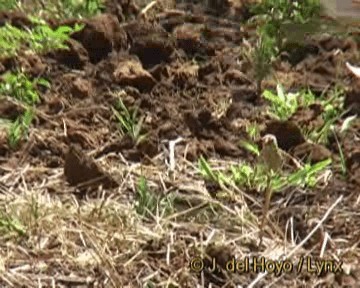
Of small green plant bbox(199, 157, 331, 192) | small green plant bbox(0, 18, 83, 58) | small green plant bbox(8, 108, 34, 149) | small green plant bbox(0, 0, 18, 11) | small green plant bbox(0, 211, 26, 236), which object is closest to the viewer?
small green plant bbox(0, 211, 26, 236)

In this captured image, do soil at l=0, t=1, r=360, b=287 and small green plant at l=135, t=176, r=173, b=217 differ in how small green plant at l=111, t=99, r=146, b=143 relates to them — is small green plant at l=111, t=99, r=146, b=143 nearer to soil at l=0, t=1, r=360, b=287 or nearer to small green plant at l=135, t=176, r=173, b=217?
soil at l=0, t=1, r=360, b=287

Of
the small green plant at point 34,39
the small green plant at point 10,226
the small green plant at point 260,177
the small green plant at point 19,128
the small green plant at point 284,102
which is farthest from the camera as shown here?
the small green plant at point 34,39

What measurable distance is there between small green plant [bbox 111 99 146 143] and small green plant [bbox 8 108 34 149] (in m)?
0.24

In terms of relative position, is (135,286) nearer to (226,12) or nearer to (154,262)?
(154,262)

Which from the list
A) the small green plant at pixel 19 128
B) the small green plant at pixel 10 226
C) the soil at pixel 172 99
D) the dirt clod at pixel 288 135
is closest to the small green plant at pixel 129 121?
the soil at pixel 172 99

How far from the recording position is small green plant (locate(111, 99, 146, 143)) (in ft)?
7.91

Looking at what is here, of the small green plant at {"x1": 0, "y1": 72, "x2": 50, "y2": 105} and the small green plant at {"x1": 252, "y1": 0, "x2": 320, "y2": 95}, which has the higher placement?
the small green plant at {"x1": 252, "y1": 0, "x2": 320, "y2": 95}

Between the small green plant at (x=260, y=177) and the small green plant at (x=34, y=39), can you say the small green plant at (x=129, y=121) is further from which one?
the small green plant at (x=34, y=39)

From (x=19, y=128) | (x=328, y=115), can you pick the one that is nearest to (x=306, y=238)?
(x=328, y=115)

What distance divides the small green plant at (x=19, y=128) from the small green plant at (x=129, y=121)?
0.79ft

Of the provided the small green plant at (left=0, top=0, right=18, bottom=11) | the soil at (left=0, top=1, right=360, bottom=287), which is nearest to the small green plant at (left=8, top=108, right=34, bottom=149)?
the soil at (left=0, top=1, right=360, bottom=287)

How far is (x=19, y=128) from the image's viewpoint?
95.2 inches

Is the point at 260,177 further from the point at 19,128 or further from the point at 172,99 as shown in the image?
the point at 19,128

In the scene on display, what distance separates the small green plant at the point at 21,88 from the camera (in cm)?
261
